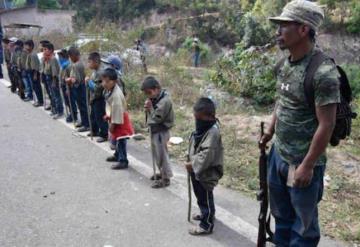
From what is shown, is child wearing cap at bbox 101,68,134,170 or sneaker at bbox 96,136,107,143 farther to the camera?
sneaker at bbox 96,136,107,143

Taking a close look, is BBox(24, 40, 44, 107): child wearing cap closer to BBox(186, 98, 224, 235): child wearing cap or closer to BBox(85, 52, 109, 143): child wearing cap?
BBox(85, 52, 109, 143): child wearing cap

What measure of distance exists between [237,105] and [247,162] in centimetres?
300

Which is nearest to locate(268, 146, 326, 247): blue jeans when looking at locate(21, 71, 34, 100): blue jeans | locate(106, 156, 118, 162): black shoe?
locate(106, 156, 118, 162): black shoe

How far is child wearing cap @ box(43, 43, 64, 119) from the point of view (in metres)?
8.08

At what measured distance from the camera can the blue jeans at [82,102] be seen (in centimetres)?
735

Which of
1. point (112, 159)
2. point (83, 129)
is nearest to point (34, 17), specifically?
point (83, 129)

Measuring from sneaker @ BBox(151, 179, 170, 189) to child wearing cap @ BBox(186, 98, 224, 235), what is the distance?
41.1 inches

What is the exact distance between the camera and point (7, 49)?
11.2 metres

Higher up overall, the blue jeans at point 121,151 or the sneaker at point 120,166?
the blue jeans at point 121,151

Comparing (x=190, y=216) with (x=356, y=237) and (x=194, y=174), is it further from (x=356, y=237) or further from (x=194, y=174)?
(x=356, y=237)

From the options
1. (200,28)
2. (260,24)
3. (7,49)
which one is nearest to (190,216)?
(7,49)

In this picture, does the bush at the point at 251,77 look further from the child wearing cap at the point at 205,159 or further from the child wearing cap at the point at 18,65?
the child wearing cap at the point at 205,159

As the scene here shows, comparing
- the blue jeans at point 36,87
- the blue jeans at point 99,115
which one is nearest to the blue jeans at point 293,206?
the blue jeans at point 99,115

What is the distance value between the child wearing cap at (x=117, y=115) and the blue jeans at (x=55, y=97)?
3.09 metres
